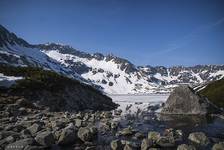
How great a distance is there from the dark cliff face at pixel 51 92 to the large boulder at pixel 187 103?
22.3 m

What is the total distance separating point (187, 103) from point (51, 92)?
95.1 feet

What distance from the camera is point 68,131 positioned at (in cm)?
2233

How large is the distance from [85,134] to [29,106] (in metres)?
29.8

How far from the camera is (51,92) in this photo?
5944 centimetres

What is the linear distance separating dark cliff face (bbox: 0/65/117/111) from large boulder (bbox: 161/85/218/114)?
22.3 m

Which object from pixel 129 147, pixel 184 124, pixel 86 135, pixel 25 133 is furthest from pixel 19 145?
pixel 184 124

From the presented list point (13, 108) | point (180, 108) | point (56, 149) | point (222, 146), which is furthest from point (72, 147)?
point (180, 108)

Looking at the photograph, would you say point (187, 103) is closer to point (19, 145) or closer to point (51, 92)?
point (51, 92)

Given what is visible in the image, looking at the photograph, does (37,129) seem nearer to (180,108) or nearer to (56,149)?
(56,149)

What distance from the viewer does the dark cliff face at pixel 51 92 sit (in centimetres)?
5494

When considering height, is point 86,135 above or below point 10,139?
above

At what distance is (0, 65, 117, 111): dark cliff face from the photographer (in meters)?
54.9

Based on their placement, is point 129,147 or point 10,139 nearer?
point 129,147

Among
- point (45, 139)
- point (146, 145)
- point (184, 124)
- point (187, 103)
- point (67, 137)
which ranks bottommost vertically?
point (146, 145)
